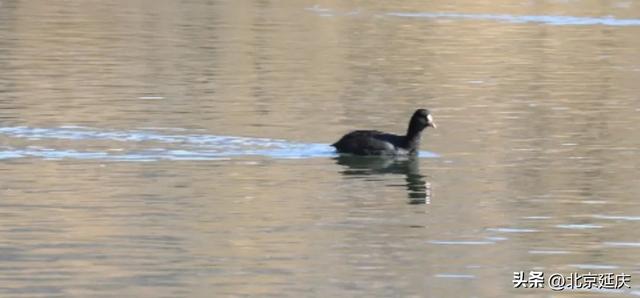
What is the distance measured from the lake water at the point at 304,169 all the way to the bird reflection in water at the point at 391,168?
→ 5 cm

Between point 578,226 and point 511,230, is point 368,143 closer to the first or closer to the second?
point 578,226

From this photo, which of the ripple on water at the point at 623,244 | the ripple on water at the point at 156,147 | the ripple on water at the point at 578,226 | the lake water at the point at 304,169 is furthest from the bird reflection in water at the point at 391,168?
the ripple on water at the point at 623,244

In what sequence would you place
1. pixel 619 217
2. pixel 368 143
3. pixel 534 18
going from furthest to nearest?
pixel 534 18, pixel 368 143, pixel 619 217

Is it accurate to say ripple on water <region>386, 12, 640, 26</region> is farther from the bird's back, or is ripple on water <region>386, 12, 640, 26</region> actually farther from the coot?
the bird's back

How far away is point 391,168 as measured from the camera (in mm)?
24266

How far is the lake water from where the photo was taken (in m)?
→ 16.3

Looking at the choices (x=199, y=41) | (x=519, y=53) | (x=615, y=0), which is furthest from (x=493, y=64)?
(x=615, y=0)

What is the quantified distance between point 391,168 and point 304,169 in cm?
146

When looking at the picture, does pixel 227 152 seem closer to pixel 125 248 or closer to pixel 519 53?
pixel 125 248

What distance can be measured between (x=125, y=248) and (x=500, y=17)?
45.1m

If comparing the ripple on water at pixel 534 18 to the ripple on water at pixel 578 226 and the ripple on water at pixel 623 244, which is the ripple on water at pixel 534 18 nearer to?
the ripple on water at pixel 578 226

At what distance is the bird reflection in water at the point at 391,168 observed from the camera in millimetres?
22016

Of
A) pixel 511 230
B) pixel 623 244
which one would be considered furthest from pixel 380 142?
pixel 623 244

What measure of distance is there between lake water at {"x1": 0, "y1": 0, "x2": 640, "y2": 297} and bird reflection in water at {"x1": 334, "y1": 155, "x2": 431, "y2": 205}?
0.15ft
